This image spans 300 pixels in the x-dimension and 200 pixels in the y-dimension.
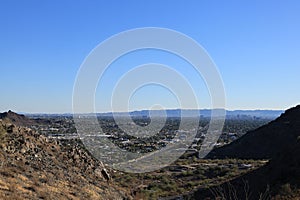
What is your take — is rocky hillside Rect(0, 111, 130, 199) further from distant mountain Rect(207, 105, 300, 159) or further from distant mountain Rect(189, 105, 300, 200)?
distant mountain Rect(207, 105, 300, 159)

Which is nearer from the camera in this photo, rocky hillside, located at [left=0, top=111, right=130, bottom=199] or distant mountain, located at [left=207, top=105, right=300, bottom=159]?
rocky hillside, located at [left=0, top=111, right=130, bottom=199]

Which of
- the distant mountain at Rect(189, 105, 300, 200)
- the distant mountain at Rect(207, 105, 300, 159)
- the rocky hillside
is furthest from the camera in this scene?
the distant mountain at Rect(207, 105, 300, 159)

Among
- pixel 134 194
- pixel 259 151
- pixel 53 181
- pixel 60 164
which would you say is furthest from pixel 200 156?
pixel 53 181

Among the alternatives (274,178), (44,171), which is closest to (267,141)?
(274,178)

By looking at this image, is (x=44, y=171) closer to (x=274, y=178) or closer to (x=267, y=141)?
(x=274, y=178)

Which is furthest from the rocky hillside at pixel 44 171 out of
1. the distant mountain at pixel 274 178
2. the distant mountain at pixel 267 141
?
the distant mountain at pixel 267 141

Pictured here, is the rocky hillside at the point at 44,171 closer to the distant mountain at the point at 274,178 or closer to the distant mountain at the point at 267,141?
the distant mountain at the point at 274,178

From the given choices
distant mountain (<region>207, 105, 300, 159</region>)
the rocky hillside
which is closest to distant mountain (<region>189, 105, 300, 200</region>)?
distant mountain (<region>207, 105, 300, 159</region>)
